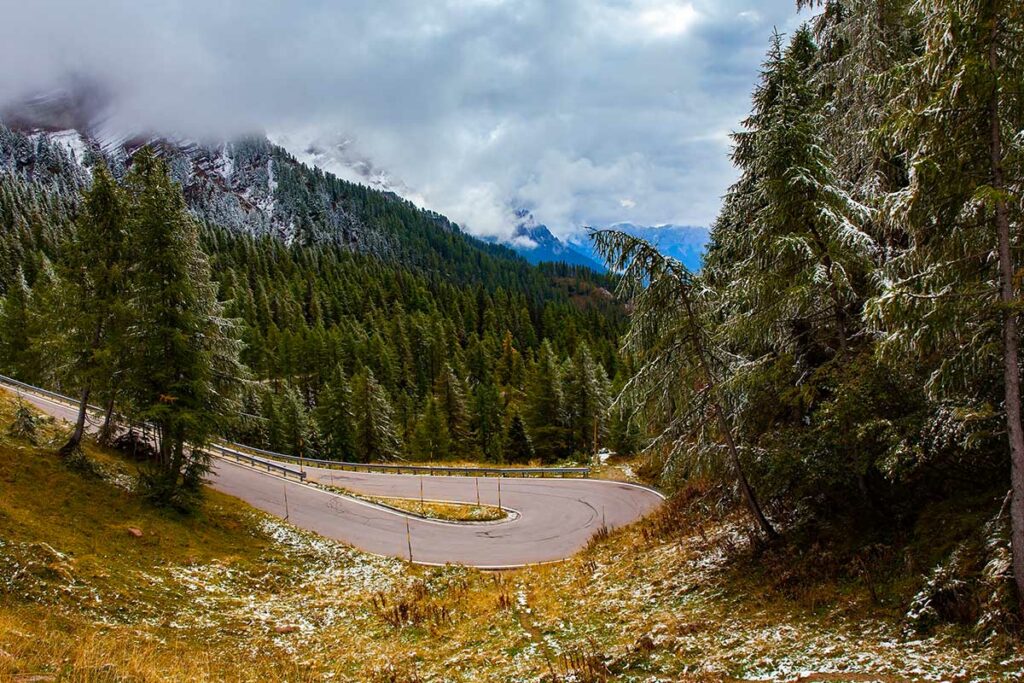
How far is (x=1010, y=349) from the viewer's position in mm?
7559

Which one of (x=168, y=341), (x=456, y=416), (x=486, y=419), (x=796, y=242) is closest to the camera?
(x=796, y=242)

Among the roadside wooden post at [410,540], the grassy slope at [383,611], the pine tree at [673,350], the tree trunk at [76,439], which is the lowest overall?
the roadside wooden post at [410,540]

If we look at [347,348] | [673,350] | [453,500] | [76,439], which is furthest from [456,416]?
[673,350]

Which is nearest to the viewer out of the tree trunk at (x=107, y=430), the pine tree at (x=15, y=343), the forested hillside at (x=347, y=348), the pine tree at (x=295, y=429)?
the tree trunk at (x=107, y=430)

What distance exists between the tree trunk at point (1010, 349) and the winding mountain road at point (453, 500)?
1659cm

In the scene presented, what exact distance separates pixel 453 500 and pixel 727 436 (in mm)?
22569

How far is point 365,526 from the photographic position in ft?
88.3

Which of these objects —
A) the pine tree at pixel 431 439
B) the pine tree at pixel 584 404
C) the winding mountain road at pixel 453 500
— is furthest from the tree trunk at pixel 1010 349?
the pine tree at pixel 431 439

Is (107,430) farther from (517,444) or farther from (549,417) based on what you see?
(549,417)

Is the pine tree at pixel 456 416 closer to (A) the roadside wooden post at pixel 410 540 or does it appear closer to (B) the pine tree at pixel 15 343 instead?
(A) the roadside wooden post at pixel 410 540

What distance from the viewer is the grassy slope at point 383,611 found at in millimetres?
8328

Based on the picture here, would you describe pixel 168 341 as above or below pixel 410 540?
above

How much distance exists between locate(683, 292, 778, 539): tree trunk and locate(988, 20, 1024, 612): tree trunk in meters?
5.22

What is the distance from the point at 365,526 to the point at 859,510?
71.7 ft
